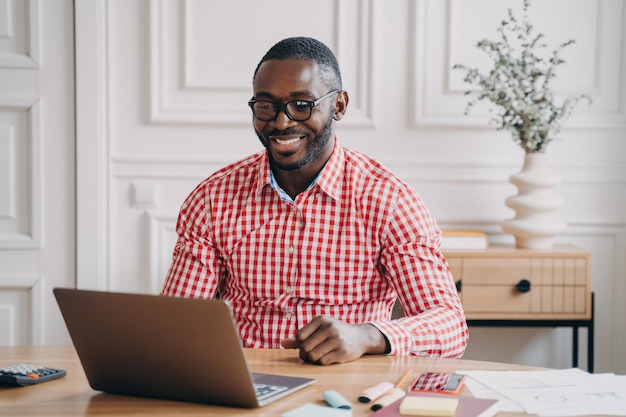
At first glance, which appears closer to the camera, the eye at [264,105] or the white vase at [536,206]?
the eye at [264,105]

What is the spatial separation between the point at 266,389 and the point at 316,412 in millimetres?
120

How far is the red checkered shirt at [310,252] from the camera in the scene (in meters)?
1.81

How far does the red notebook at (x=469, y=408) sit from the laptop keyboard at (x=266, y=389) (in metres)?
0.15

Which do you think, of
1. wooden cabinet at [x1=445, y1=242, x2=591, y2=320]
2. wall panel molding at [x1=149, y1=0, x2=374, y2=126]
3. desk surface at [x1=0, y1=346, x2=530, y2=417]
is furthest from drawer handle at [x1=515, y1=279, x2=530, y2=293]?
desk surface at [x1=0, y1=346, x2=530, y2=417]

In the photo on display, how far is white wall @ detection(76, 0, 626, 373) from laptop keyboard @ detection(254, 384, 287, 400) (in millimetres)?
1830

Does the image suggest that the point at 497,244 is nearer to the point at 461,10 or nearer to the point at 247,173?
the point at 461,10

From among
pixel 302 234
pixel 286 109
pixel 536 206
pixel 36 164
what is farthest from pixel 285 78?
pixel 36 164

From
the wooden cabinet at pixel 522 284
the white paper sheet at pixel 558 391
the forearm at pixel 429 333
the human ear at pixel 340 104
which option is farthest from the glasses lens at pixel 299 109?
the wooden cabinet at pixel 522 284

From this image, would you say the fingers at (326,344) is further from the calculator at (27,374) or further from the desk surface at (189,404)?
the calculator at (27,374)

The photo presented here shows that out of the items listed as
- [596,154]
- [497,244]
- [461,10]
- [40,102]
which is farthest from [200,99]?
[596,154]

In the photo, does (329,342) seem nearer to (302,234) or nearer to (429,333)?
(429,333)

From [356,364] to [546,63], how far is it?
1.89m

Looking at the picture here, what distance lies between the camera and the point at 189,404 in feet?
3.81

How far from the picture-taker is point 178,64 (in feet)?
9.76
